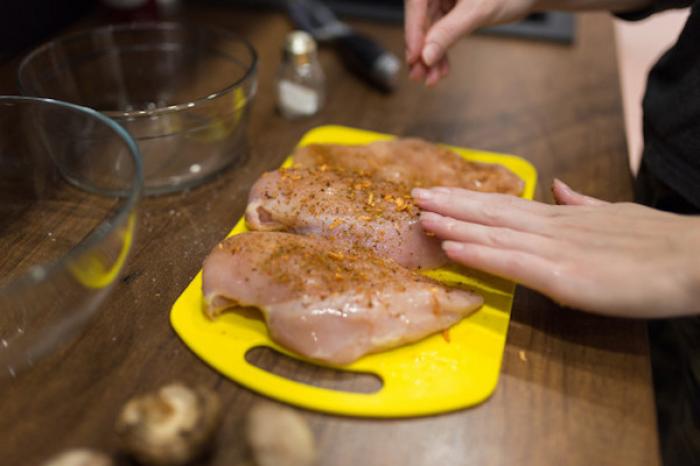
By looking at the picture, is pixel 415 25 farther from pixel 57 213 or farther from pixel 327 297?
pixel 57 213

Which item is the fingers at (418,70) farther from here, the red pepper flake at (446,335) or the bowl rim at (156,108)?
the red pepper flake at (446,335)

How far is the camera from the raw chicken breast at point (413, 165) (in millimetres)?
1354

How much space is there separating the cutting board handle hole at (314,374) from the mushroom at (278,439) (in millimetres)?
189

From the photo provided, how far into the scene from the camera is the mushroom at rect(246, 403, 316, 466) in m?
0.75

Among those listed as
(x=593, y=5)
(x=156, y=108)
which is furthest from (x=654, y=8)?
(x=156, y=108)

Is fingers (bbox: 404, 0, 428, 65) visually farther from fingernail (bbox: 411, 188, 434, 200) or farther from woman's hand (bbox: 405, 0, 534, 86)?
fingernail (bbox: 411, 188, 434, 200)

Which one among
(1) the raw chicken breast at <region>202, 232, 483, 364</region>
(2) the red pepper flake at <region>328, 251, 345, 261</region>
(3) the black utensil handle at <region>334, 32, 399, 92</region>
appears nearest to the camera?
(1) the raw chicken breast at <region>202, 232, 483, 364</region>

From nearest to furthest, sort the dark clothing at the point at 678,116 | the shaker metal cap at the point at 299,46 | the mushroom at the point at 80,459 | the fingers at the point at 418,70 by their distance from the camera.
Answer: the mushroom at the point at 80,459 → the dark clothing at the point at 678,116 → the fingers at the point at 418,70 → the shaker metal cap at the point at 299,46

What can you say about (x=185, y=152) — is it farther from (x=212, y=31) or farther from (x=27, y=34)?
(x=27, y=34)

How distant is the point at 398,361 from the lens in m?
1.00

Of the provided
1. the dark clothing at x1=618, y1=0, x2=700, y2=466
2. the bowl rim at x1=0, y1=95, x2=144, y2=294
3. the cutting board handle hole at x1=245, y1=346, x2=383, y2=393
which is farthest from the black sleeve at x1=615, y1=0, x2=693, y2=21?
the bowl rim at x1=0, y1=95, x2=144, y2=294

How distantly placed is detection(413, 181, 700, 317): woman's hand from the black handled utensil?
2.65 feet

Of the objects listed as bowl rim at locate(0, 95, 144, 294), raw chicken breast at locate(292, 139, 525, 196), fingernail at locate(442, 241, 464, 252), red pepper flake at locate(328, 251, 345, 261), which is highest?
bowl rim at locate(0, 95, 144, 294)

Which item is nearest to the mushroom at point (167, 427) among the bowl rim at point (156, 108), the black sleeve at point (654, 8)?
the bowl rim at point (156, 108)
